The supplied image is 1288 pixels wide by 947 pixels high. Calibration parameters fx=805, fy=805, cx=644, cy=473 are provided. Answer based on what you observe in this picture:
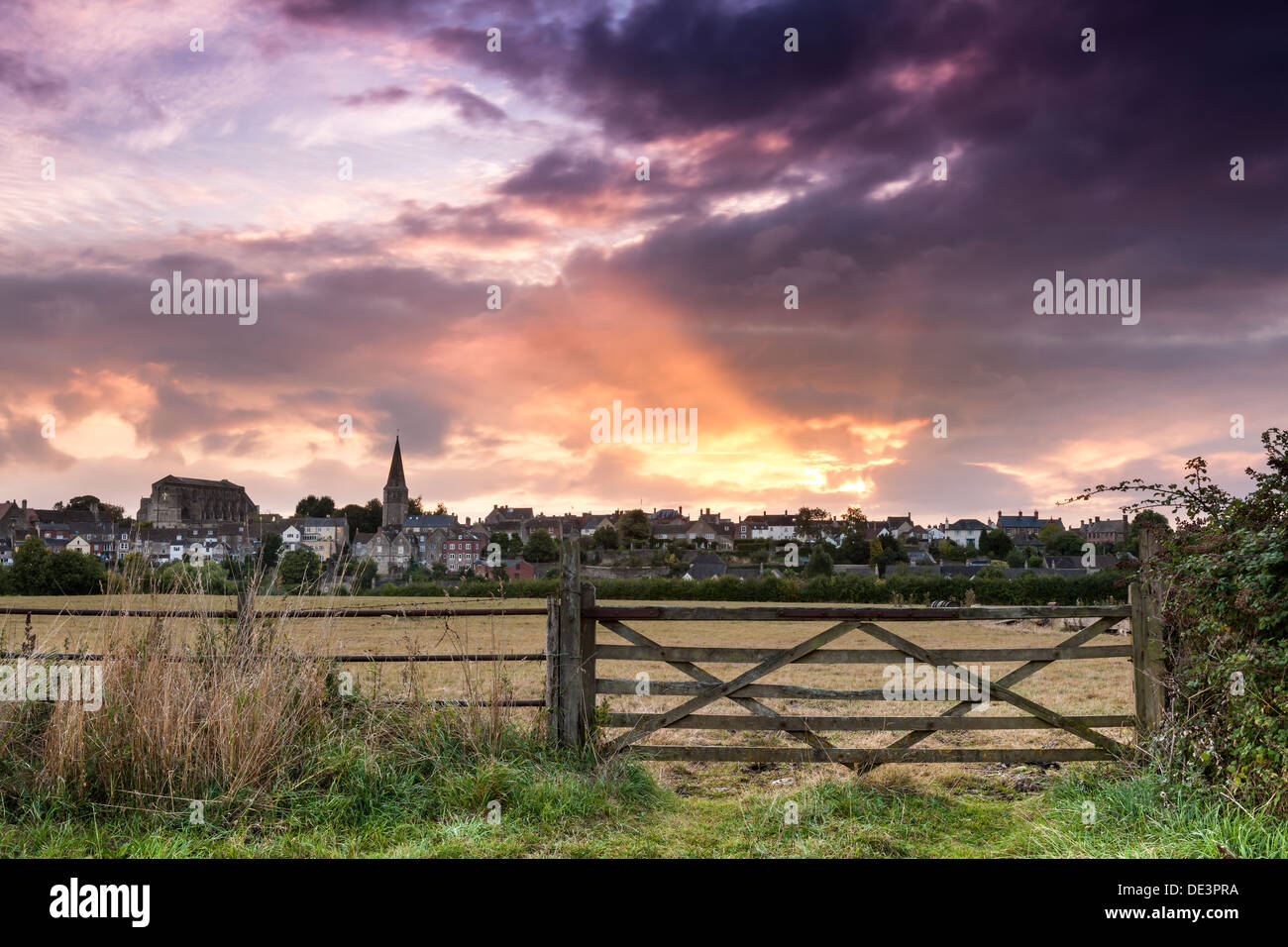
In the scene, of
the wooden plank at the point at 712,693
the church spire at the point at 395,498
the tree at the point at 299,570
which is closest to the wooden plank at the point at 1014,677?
the wooden plank at the point at 712,693

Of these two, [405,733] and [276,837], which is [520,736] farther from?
[276,837]

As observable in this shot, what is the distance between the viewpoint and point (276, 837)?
493cm

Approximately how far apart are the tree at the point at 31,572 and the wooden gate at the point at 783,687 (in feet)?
26.6

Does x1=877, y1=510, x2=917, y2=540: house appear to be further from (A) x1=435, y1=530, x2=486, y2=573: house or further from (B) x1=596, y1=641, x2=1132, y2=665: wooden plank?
(B) x1=596, y1=641, x2=1132, y2=665: wooden plank

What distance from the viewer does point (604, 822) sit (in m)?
5.36

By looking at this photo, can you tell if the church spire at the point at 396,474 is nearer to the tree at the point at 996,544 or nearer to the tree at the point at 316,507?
the tree at the point at 316,507

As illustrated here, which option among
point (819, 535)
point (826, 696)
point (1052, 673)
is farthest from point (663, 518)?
point (826, 696)

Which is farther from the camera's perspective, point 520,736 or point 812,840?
point 520,736

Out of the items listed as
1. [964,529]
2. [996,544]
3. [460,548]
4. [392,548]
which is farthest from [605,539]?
[964,529]

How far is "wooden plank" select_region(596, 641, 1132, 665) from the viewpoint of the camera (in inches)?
255

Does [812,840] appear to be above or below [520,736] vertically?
below

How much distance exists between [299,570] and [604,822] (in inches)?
138

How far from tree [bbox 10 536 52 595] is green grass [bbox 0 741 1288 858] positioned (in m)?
6.66

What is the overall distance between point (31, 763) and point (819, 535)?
70.3m
